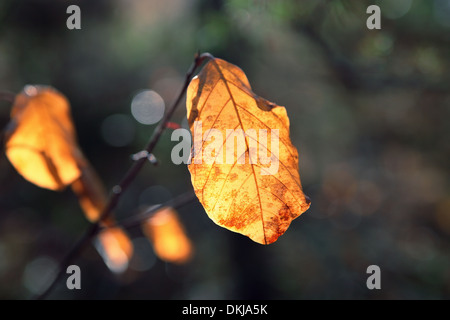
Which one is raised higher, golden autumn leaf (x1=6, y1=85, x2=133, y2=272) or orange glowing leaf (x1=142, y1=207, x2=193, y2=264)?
→ golden autumn leaf (x1=6, y1=85, x2=133, y2=272)

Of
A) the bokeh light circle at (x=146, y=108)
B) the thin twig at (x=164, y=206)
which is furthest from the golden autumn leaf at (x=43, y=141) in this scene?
the bokeh light circle at (x=146, y=108)

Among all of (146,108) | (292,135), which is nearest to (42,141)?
(146,108)

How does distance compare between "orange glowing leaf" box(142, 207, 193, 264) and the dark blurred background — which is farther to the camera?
the dark blurred background

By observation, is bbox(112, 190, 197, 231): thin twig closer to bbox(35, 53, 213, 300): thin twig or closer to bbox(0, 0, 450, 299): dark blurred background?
A: bbox(35, 53, 213, 300): thin twig

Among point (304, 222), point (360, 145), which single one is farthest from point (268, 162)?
point (360, 145)

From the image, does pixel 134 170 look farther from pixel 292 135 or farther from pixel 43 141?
pixel 292 135

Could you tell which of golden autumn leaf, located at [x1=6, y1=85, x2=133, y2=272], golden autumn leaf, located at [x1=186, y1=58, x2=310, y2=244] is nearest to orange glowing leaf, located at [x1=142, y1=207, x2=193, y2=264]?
golden autumn leaf, located at [x1=6, y1=85, x2=133, y2=272]
